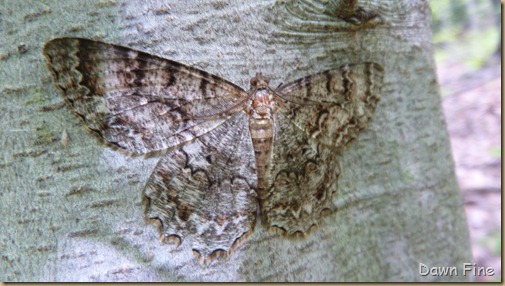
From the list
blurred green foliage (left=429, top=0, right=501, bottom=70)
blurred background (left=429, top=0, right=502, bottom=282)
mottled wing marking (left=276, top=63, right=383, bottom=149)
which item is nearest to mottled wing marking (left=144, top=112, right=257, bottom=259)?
mottled wing marking (left=276, top=63, right=383, bottom=149)

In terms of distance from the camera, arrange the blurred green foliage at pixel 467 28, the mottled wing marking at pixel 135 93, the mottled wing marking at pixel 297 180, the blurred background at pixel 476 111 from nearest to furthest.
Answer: the mottled wing marking at pixel 135 93 → the mottled wing marking at pixel 297 180 → the blurred background at pixel 476 111 → the blurred green foliage at pixel 467 28

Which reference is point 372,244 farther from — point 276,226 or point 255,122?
point 255,122

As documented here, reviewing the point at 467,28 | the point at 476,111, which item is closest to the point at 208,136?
the point at 476,111

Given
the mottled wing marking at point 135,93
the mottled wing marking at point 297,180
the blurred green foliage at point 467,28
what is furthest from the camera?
the blurred green foliage at point 467,28

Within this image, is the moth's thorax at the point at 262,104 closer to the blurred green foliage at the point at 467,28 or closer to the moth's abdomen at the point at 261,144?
the moth's abdomen at the point at 261,144

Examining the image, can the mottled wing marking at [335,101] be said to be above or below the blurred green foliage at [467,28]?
below

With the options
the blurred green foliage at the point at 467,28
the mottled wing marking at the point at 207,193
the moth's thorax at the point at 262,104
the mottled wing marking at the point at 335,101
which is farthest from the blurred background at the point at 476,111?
the mottled wing marking at the point at 207,193

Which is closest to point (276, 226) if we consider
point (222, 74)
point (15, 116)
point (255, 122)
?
point (255, 122)

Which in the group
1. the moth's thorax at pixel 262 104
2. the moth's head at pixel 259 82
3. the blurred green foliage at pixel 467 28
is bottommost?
the moth's thorax at pixel 262 104

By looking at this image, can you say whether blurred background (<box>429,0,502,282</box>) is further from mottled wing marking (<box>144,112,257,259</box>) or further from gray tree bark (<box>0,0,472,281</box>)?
mottled wing marking (<box>144,112,257,259</box>)
